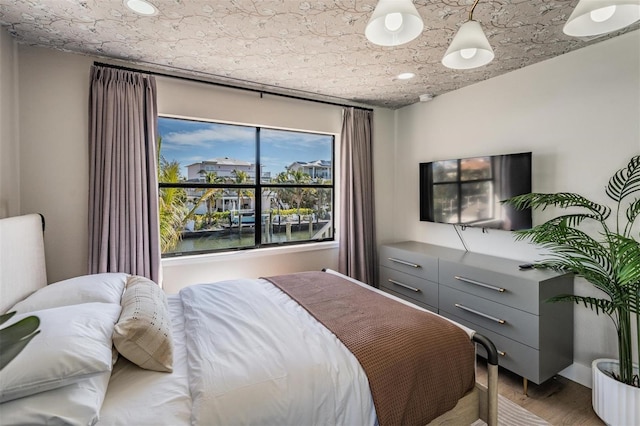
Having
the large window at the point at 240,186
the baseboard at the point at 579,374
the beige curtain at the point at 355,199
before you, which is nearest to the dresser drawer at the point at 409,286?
the beige curtain at the point at 355,199

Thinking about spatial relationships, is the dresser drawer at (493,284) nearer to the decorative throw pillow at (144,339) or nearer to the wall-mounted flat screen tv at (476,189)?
the wall-mounted flat screen tv at (476,189)

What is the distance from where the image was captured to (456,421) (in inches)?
58.6

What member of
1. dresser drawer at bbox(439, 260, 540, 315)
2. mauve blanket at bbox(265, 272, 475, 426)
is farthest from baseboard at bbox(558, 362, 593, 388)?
mauve blanket at bbox(265, 272, 475, 426)

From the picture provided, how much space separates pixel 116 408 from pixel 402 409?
1.10 metres

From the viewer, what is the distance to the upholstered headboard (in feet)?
4.94

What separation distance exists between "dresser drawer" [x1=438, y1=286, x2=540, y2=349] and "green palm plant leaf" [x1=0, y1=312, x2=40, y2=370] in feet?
8.84

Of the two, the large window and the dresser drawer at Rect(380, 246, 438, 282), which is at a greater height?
the large window

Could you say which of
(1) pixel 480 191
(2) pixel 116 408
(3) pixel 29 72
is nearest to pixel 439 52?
(1) pixel 480 191

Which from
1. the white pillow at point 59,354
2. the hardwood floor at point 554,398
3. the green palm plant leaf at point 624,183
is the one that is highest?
the green palm plant leaf at point 624,183

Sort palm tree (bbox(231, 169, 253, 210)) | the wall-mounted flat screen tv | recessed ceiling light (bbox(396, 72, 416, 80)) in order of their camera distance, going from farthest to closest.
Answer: palm tree (bbox(231, 169, 253, 210)) → recessed ceiling light (bbox(396, 72, 416, 80)) → the wall-mounted flat screen tv

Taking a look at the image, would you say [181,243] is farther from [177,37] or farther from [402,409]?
[402,409]

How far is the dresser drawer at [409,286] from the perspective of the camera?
289cm

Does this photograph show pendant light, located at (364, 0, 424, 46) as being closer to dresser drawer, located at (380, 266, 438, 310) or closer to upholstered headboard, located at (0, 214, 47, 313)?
upholstered headboard, located at (0, 214, 47, 313)

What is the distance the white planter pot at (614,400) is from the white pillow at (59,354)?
2.65 meters
